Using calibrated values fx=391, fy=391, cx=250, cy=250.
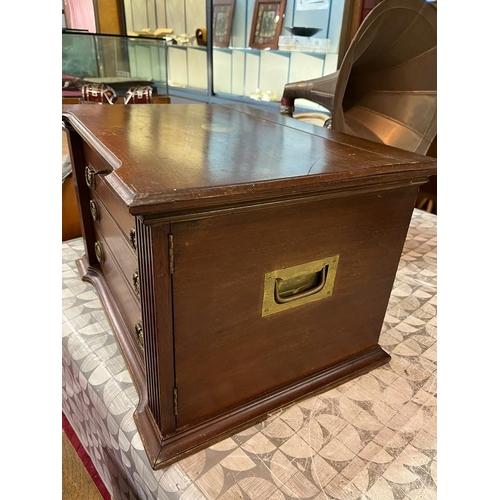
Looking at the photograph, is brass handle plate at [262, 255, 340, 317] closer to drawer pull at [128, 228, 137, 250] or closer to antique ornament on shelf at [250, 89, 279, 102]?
drawer pull at [128, 228, 137, 250]

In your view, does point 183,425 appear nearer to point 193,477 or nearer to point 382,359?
point 193,477

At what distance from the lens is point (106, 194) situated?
0.98 metres

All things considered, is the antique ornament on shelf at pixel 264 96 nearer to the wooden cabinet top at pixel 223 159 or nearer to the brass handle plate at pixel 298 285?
the wooden cabinet top at pixel 223 159

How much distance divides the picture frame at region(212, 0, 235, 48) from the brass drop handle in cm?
288

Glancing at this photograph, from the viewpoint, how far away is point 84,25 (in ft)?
13.8

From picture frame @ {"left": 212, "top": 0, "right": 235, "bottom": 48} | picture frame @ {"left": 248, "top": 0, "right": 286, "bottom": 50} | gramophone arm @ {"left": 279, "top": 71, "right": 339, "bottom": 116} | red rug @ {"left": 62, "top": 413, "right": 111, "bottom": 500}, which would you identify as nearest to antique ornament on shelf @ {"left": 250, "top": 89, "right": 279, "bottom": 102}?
picture frame @ {"left": 248, "top": 0, "right": 286, "bottom": 50}

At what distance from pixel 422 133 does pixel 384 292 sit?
740 millimetres

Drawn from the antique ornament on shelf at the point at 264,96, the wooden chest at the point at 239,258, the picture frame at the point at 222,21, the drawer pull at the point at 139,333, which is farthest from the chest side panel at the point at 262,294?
the picture frame at the point at 222,21

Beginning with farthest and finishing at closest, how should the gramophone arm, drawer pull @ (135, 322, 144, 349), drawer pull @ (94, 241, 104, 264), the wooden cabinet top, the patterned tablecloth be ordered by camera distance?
1. the gramophone arm
2. drawer pull @ (94, 241, 104, 264)
3. drawer pull @ (135, 322, 144, 349)
4. the patterned tablecloth
5. the wooden cabinet top

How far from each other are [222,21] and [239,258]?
10.0 ft

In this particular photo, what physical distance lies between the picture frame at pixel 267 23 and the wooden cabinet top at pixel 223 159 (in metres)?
1.89

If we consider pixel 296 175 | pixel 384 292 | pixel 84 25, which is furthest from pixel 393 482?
pixel 84 25

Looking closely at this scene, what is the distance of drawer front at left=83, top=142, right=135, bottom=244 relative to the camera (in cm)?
82

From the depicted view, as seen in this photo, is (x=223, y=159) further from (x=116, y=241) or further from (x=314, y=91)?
(x=314, y=91)
